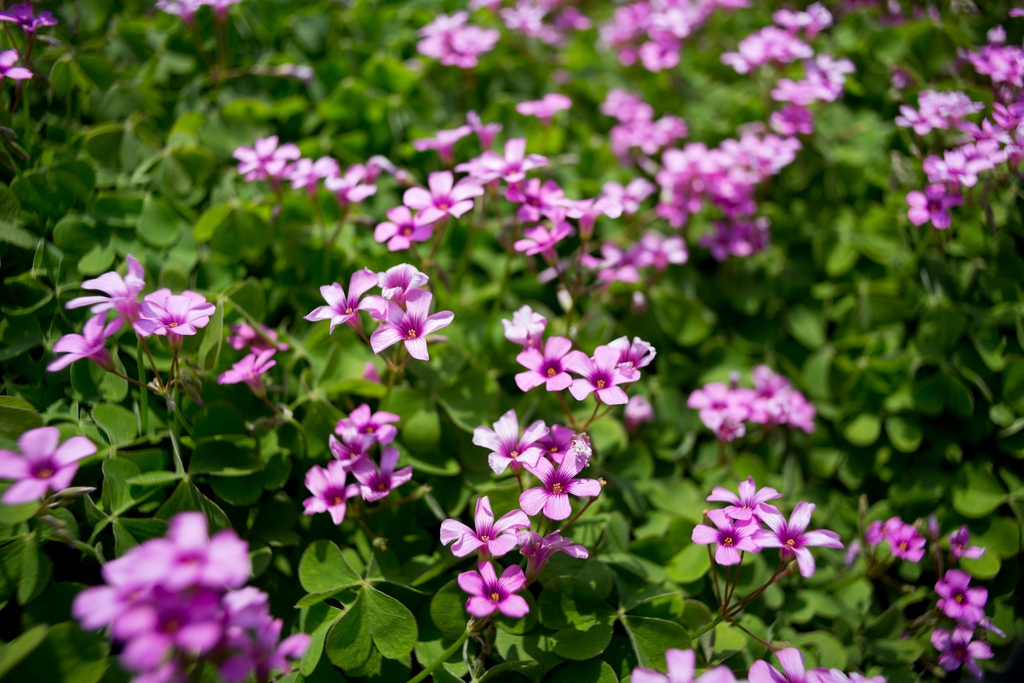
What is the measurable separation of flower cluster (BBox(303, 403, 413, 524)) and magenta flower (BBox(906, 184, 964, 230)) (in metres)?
1.78

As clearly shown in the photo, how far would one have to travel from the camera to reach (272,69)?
2.54m

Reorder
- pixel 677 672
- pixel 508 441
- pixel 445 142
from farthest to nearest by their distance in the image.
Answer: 1. pixel 445 142
2. pixel 508 441
3. pixel 677 672

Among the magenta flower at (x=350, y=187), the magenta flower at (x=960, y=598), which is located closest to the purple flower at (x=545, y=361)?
the magenta flower at (x=350, y=187)

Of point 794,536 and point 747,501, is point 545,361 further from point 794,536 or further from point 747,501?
point 794,536

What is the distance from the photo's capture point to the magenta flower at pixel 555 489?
139cm

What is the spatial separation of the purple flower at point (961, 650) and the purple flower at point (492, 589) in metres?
1.22

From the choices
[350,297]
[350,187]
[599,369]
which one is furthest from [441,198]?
[599,369]

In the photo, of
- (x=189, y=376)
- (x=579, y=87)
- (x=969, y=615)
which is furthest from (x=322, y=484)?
(x=579, y=87)

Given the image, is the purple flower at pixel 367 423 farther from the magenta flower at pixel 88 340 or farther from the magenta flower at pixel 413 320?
the magenta flower at pixel 88 340

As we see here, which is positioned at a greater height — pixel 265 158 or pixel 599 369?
pixel 265 158

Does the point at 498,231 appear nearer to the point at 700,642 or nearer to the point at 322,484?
the point at 322,484

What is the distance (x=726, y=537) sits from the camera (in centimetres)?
149

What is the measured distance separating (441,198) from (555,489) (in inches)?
35.8

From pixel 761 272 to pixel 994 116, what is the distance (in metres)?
0.88
